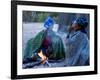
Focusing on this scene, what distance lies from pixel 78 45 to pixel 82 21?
0.24 m

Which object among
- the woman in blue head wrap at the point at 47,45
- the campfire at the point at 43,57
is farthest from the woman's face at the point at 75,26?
the campfire at the point at 43,57

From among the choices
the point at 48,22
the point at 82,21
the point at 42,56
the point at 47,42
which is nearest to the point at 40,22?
the point at 48,22

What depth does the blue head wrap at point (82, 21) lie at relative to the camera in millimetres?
2117

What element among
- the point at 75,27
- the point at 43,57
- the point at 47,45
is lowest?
the point at 43,57

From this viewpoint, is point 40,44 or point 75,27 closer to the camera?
point 40,44

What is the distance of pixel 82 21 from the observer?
2.13 meters

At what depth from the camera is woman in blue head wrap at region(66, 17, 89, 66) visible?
6.83 feet

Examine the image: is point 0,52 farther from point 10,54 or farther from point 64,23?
point 64,23

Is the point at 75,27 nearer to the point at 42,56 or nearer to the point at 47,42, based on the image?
the point at 47,42

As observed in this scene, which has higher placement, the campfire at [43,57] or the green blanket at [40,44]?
the green blanket at [40,44]

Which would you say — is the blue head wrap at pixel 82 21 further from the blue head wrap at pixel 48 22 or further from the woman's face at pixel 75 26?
the blue head wrap at pixel 48 22

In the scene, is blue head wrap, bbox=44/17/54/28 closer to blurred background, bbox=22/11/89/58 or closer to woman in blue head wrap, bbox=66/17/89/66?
blurred background, bbox=22/11/89/58

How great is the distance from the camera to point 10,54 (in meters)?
1.90

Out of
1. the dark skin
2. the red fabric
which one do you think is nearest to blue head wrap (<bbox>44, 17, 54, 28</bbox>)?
the red fabric
